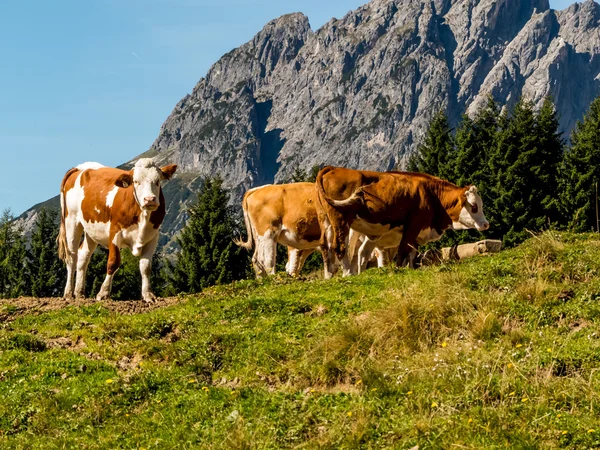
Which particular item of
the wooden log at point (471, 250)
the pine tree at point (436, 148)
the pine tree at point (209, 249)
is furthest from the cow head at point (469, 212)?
the pine tree at point (436, 148)

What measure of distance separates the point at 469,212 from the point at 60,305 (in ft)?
34.3

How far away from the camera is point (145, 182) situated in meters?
16.8

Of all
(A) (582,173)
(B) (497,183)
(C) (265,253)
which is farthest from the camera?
(B) (497,183)

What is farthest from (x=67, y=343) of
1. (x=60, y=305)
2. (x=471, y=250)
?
(x=471, y=250)

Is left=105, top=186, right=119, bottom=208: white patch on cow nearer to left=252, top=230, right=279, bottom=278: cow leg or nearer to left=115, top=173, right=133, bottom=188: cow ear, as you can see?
left=115, top=173, right=133, bottom=188: cow ear

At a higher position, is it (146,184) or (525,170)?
(525,170)

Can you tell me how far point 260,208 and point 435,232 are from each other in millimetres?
5790

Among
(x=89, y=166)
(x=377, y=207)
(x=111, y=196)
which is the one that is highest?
(x=89, y=166)

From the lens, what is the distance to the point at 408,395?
29.4 ft

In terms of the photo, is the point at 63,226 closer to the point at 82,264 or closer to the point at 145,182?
the point at 82,264

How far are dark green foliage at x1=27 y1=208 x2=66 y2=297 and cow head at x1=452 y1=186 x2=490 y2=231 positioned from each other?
52.9 meters

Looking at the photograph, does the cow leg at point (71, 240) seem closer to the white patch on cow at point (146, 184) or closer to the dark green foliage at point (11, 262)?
the white patch on cow at point (146, 184)

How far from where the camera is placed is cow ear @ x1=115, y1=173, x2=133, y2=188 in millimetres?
17156

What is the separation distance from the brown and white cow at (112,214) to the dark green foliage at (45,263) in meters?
49.8
